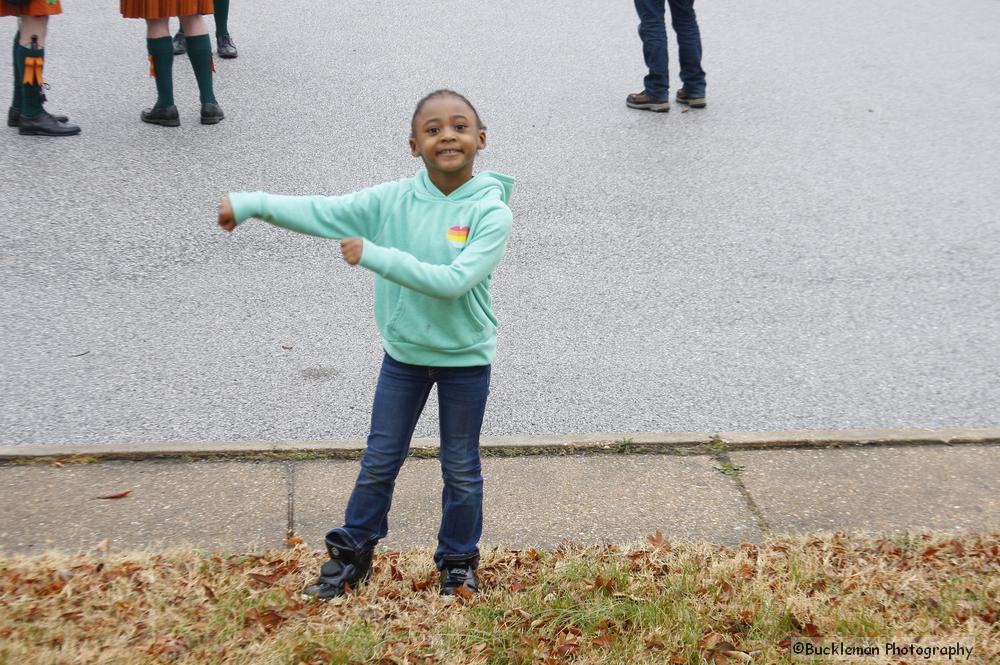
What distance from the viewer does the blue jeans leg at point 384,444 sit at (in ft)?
11.1

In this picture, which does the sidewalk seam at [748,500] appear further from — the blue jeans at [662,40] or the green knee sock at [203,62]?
the green knee sock at [203,62]

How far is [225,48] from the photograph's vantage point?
30.6 ft

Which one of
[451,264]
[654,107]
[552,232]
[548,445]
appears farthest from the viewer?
[654,107]

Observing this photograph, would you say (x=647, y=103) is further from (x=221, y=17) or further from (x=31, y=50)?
(x=31, y=50)

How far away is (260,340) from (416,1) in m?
6.67

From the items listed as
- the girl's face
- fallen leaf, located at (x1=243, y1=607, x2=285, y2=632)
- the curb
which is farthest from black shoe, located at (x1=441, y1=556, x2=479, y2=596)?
the girl's face

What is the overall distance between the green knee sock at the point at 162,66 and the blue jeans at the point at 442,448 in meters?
4.94

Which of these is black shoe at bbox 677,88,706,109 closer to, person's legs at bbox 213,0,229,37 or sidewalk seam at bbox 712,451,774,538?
person's legs at bbox 213,0,229,37

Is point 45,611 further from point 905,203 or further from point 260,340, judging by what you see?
point 905,203

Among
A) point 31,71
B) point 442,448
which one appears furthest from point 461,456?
point 31,71

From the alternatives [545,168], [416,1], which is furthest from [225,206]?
[416,1]

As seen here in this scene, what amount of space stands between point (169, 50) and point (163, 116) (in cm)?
50

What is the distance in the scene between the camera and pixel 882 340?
5.43 m

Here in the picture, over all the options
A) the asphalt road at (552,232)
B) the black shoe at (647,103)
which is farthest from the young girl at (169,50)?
the black shoe at (647,103)
